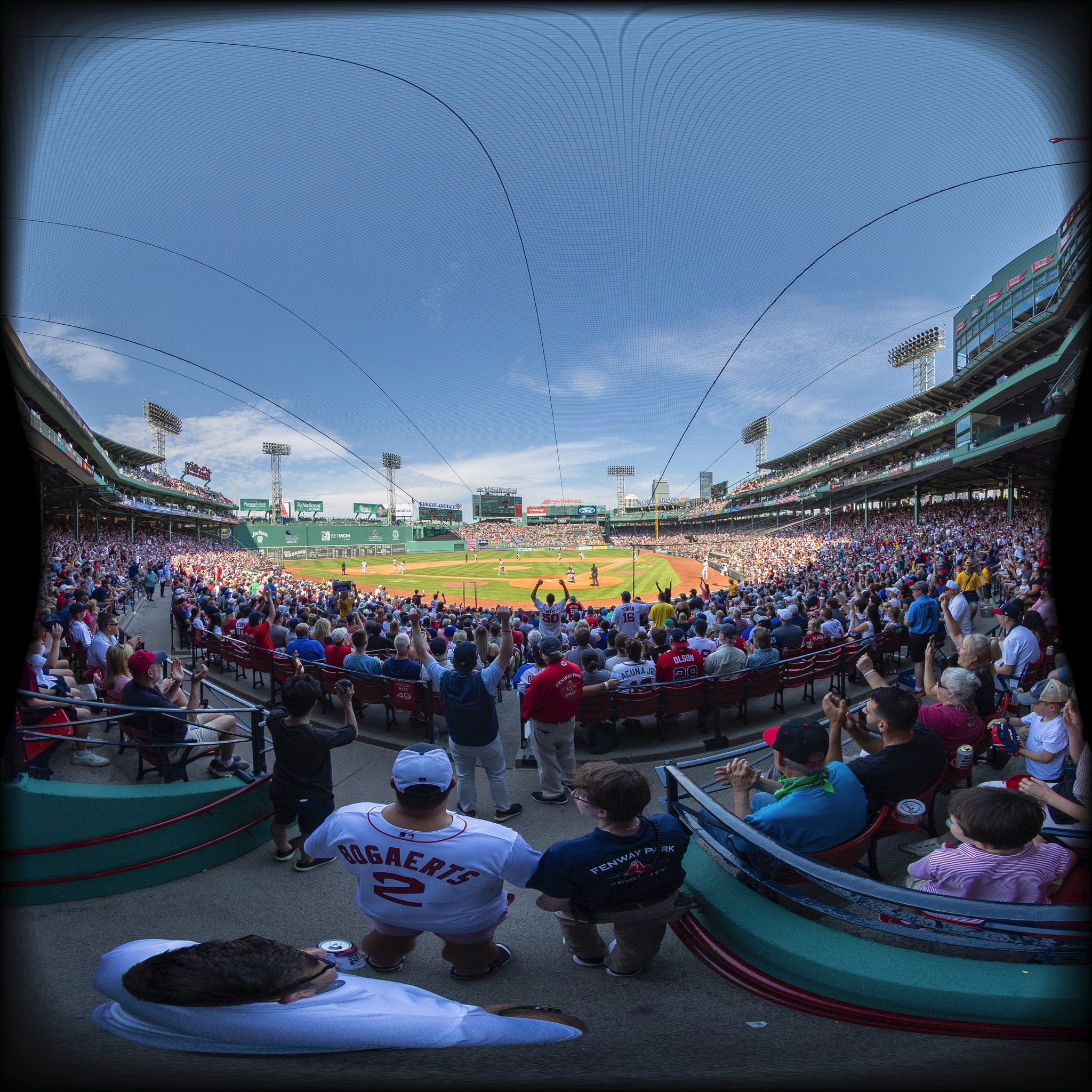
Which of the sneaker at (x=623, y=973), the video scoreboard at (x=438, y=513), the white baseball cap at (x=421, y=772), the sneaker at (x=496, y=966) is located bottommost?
the sneaker at (x=496, y=966)

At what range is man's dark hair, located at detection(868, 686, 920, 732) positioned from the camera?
2730mm

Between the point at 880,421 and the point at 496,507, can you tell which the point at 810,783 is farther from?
the point at 496,507

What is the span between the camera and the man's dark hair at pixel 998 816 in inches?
67.7

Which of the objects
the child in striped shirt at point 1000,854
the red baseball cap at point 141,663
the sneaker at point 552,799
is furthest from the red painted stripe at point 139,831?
the child in striped shirt at point 1000,854

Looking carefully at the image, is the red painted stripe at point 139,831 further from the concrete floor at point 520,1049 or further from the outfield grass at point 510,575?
the outfield grass at point 510,575

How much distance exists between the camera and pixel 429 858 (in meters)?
1.76

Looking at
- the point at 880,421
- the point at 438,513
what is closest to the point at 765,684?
the point at 880,421

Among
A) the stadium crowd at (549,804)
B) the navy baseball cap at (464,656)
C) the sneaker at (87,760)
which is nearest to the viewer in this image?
the stadium crowd at (549,804)

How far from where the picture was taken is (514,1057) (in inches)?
47.9

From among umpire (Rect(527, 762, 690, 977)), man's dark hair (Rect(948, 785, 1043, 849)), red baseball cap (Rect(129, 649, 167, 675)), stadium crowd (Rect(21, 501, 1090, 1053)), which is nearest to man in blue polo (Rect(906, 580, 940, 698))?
stadium crowd (Rect(21, 501, 1090, 1053))

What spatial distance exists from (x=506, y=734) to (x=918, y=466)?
3739cm

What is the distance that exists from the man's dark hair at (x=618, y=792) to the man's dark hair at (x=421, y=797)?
1.84 feet

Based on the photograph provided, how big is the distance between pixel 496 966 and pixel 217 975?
137cm

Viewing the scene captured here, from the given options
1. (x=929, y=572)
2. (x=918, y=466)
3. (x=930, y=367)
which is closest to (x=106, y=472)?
(x=929, y=572)
